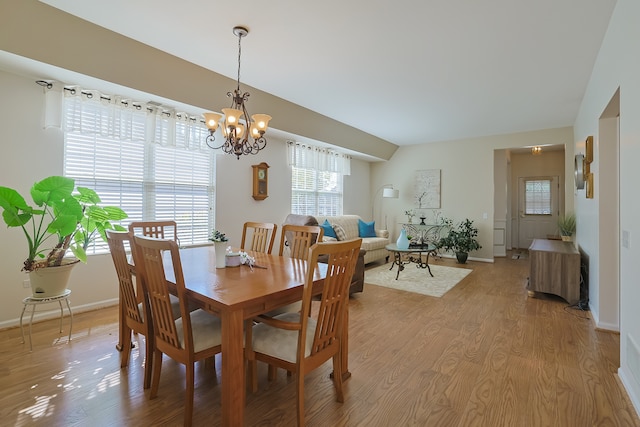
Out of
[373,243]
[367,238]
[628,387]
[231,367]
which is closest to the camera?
[231,367]

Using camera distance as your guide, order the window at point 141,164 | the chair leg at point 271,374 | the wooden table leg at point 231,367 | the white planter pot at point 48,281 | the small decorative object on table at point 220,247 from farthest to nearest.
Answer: the window at point 141,164 → the white planter pot at point 48,281 → the small decorative object on table at point 220,247 → the chair leg at point 271,374 → the wooden table leg at point 231,367

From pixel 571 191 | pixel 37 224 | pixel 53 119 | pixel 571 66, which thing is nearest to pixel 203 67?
pixel 53 119

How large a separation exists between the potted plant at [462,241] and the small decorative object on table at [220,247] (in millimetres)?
5098

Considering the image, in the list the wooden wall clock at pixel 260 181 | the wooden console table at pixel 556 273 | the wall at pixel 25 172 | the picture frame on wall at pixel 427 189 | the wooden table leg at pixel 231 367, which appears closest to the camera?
the wooden table leg at pixel 231 367

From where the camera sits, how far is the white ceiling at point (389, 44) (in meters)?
2.41

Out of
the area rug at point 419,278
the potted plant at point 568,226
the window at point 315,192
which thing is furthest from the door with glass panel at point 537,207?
the window at point 315,192

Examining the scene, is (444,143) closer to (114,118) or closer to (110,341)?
(114,118)

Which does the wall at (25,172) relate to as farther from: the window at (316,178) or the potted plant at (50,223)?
the window at (316,178)

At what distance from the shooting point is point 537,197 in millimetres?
8148

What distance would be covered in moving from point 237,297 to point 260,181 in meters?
3.68

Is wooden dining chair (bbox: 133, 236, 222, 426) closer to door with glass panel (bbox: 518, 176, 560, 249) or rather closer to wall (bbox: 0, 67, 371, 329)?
wall (bbox: 0, 67, 371, 329)

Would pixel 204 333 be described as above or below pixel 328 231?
below

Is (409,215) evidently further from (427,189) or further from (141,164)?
(141,164)

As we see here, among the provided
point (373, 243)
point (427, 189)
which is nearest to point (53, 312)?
point (373, 243)
